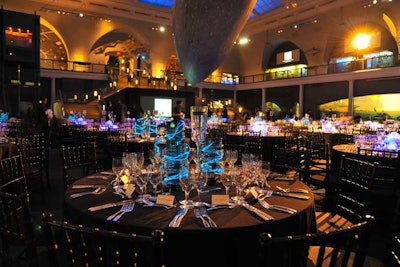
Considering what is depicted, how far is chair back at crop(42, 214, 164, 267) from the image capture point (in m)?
0.96

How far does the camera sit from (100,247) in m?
1.01

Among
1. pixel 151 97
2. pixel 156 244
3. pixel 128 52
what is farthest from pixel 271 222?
pixel 128 52

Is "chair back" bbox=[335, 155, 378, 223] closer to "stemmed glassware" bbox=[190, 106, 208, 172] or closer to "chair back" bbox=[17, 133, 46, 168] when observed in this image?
"stemmed glassware" bbox=[190, 106, 208, 172]

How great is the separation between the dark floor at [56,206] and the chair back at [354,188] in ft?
1.16

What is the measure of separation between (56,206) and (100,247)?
11.3 ft

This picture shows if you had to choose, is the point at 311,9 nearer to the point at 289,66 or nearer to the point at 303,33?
the point at 303,33

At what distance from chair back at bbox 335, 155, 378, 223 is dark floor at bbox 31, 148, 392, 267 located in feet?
1.16

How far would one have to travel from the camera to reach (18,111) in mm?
12234

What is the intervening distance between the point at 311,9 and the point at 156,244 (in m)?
20.1

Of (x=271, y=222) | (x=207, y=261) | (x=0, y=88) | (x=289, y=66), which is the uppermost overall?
(x=289, y=66)

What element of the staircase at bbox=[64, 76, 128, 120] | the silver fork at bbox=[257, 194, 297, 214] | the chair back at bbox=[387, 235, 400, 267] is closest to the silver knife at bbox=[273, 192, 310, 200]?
the silver fork at bbox=[257, 194, 297, 214]

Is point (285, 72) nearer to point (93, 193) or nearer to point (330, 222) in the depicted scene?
point (330, 222)

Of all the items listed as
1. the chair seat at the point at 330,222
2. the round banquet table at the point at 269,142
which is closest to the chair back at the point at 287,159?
the chair seat at the point at 330,222

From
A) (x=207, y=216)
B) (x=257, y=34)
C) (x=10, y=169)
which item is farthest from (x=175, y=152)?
(x=257, y=34)
